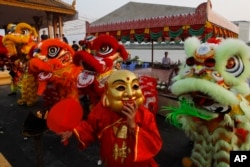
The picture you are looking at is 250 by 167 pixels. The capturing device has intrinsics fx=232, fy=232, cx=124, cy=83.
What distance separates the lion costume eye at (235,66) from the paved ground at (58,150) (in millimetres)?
1338

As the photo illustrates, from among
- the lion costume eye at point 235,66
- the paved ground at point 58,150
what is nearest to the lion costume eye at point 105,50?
the paved ground at point 58,150

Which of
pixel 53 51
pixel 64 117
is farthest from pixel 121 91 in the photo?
pixel 53 51

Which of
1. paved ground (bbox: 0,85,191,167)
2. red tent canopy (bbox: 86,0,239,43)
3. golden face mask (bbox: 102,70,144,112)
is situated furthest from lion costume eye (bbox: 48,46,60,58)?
red tent canopy (bbox: 86,0,239,43)

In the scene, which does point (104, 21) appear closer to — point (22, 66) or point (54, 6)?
point (54, 6)

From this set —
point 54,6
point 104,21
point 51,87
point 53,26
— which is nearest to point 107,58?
point 51,87

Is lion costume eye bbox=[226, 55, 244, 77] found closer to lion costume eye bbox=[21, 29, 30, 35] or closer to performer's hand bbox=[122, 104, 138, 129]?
performer's hand bbox=[122, 104, 138, 129]

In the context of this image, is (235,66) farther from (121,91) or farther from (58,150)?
(58,150)

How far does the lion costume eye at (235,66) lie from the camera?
2.31 meters

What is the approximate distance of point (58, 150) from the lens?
3.29 meters

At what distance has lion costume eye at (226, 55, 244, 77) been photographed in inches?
91.0

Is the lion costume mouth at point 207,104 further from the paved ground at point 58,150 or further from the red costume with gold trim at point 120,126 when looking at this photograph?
the paved ground at point 58,150

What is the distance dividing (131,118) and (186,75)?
1.10m

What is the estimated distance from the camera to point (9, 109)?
525 centimetres

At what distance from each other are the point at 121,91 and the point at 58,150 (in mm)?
2099
